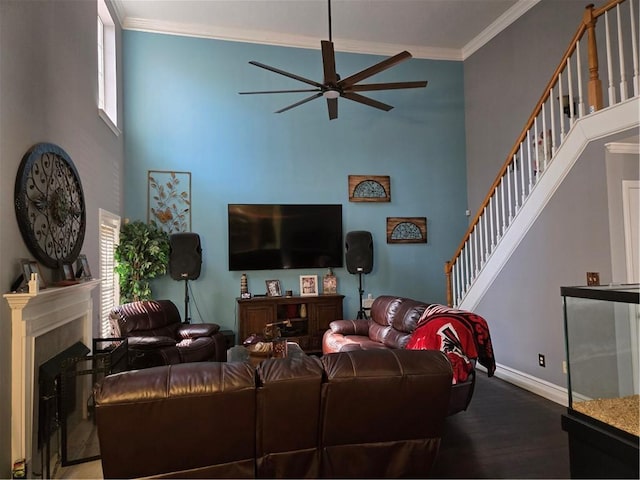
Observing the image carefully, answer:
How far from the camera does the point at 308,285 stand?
235 inches

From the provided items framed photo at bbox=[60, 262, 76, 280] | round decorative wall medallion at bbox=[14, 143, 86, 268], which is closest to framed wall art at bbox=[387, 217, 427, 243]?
round decorative wall medallion at bbox=[14, 143, 86, 268]

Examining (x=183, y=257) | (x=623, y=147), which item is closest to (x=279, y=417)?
(x=623, y=147)

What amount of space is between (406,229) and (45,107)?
5114mm

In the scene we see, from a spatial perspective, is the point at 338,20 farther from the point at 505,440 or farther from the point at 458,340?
the point at 505,440

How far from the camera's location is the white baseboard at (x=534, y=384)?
12.0 feet

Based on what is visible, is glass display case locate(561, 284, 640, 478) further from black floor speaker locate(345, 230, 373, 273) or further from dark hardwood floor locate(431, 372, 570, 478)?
black floor speaker locate(345, 230, 373, 273)

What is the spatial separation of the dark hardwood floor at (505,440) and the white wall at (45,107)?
2.92 metres

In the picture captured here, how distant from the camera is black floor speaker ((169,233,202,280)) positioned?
5.21m

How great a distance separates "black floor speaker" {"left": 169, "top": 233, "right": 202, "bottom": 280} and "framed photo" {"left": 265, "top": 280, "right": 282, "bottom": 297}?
3.56 ft

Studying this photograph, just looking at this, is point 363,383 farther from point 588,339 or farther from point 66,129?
point 66,129

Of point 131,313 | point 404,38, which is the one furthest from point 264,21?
point 131,313

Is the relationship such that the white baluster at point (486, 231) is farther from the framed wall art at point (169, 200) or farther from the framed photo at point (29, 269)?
the framed photo at point (29, 269)

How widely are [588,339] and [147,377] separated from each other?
6.65 ft

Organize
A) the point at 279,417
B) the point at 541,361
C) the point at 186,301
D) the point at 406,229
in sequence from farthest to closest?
the point at 406,229
the point at 186,301
the point at 541,361
the point at 279,417
